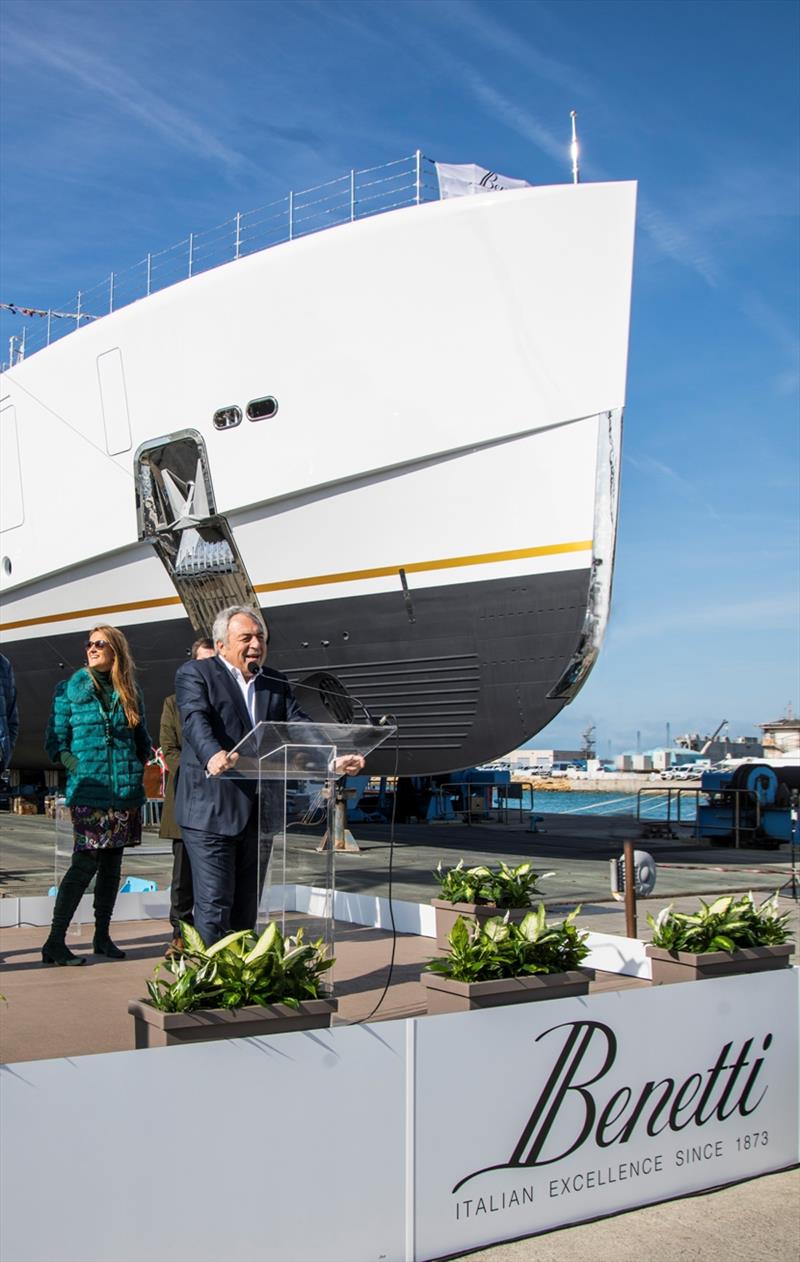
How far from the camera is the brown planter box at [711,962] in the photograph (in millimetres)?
4363

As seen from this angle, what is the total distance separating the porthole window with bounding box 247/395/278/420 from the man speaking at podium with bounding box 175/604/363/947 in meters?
8.30

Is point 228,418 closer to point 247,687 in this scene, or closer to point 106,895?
point 106,895

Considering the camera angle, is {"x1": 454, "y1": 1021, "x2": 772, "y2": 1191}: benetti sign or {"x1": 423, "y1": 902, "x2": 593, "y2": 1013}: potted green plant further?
{"x1": 423, "y1": 902, "x2": 593, "y2": 1013}: potted green plant

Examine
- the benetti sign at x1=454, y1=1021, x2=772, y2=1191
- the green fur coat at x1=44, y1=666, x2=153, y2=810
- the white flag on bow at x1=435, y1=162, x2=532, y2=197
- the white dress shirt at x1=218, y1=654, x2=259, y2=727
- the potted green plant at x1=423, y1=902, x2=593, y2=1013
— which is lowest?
the benetti sign at x1=454, y1=1021, x2=772, y2=1191

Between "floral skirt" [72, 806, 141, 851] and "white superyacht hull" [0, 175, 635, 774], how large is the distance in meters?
6.20

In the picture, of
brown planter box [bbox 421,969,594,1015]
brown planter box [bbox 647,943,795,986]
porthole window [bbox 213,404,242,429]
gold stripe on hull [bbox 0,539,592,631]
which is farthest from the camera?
porthole window [bbox 213,404,242,429]

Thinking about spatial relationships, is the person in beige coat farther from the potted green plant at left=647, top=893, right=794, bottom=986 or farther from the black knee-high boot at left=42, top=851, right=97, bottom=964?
the potted green plant at left=647, top=893, right=794, bottom=986

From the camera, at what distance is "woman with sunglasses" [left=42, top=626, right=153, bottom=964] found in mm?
6086

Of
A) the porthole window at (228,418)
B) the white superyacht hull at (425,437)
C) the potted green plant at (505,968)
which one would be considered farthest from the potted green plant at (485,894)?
the porthole window at (228,418)

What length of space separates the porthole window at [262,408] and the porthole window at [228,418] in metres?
0.18

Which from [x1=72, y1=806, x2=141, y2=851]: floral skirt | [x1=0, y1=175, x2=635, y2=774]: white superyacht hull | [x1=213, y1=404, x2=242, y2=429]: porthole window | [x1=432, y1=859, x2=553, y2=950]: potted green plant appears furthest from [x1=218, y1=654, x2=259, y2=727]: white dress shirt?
[x1=213, y1=404, x2=242, y2=429]: porthole window

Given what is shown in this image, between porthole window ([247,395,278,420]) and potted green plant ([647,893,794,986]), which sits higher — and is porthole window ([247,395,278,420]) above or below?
above

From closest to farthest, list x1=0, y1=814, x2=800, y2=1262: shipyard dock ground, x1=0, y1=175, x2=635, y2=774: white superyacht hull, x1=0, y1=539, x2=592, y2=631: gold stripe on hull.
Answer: x1=0, y1=814, x2=800, y2=1262: shipyard dock ground → x1=0, y1=175, x2=635, y2=774: white superyacht hull → x1=0, y1=539, x2=592, y2=631: gold stripe on hull

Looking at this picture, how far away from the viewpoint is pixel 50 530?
50.9 feet
